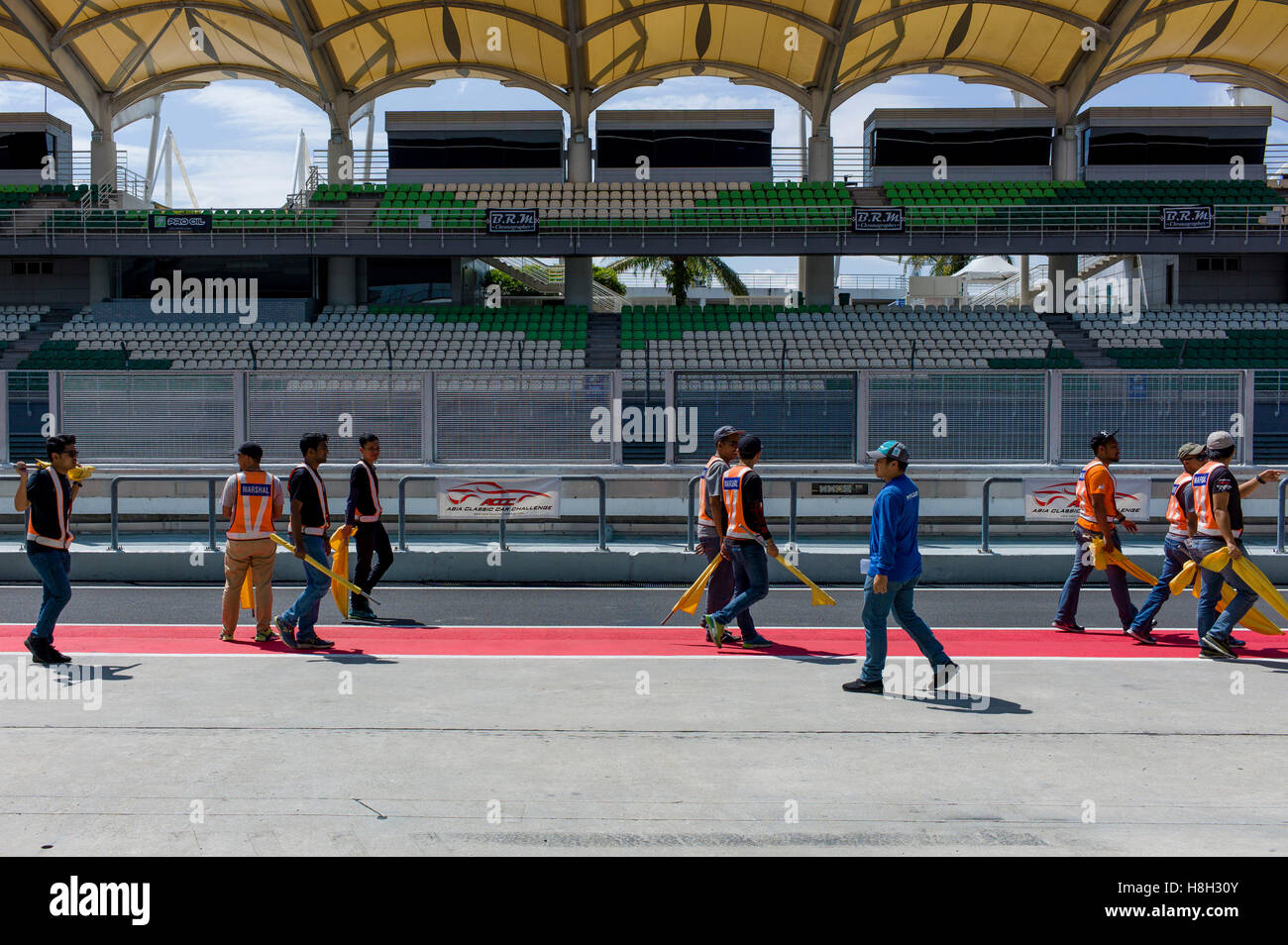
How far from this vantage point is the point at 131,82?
39.5 meters

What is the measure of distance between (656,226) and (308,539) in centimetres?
2834

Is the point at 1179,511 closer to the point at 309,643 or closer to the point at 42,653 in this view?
the point at 309,643

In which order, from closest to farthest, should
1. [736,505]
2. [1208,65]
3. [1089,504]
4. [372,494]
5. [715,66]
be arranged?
[736,505]
[1089,504]
[372,494]
[715,66]
[1208,65]

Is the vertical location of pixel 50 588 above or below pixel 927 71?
below

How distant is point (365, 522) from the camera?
10773mm

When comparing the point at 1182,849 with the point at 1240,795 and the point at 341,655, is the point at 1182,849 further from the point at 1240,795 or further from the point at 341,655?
the point at 341,655

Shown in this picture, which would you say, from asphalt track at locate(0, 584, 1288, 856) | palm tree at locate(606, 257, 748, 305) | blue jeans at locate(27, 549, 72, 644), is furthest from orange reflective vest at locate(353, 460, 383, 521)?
palm tree at locate(606, 257, 748, 305)

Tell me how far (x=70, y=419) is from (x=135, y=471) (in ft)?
3.63

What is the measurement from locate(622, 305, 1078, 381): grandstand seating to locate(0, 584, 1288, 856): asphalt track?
2165 centimetres

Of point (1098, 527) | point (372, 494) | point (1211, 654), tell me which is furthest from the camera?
point (372, 494)

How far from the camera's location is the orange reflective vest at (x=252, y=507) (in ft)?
30.1

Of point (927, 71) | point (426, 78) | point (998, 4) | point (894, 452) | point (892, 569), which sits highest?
point (998, 4)

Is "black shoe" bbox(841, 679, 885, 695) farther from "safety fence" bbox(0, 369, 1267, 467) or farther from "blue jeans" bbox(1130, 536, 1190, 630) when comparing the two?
"safety fence" bbox(0, 369, 1267, 467)

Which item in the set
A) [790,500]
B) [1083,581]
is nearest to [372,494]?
[790,500]
